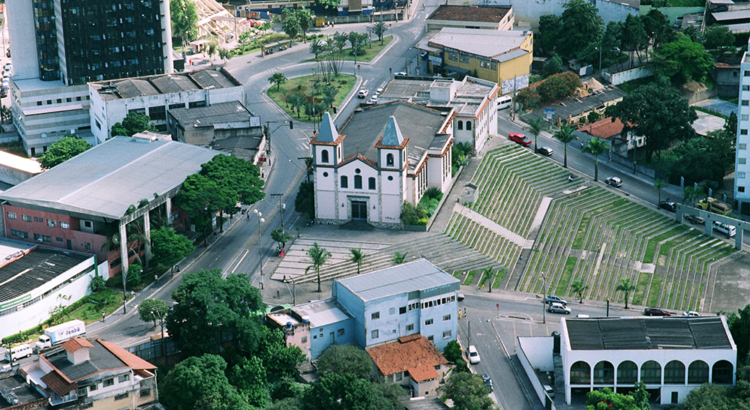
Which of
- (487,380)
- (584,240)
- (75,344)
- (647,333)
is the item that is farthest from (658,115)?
(75,344)

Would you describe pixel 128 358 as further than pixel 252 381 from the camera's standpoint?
No

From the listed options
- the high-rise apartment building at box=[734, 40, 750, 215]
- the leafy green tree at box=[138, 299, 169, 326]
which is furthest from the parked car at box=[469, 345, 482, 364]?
the high-rise apartment building at box=[734, 40, 750, 215]

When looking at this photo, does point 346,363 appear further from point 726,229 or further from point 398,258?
point 726,229

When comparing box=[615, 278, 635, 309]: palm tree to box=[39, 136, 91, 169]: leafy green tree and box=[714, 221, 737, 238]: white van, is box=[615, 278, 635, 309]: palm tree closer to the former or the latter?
box=[714, 221, 737, 238]: white van

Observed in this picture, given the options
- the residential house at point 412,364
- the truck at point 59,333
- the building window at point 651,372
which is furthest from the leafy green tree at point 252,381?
the building window at point 651,372

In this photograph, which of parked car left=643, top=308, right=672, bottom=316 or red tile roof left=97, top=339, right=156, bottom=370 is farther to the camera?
parked car left=643, top=308, right=672, bottom=316

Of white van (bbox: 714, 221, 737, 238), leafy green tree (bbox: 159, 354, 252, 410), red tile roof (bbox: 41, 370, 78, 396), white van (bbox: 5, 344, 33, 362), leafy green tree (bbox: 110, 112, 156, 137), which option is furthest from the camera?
leafy green tree (bbox: 110, 112, 156, 137)

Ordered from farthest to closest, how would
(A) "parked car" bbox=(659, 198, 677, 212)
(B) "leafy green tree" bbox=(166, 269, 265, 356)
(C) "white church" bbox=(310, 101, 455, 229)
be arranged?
(A) "parked car" bbox=(659, 198, 677, 212) < (C) "white church" bbox=(310, 101, 455, 229) < (B) "leafy green tree" bbox=(166, 269, 265, 356)

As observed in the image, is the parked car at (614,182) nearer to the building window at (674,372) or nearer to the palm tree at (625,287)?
the palm tree at (625,287)
